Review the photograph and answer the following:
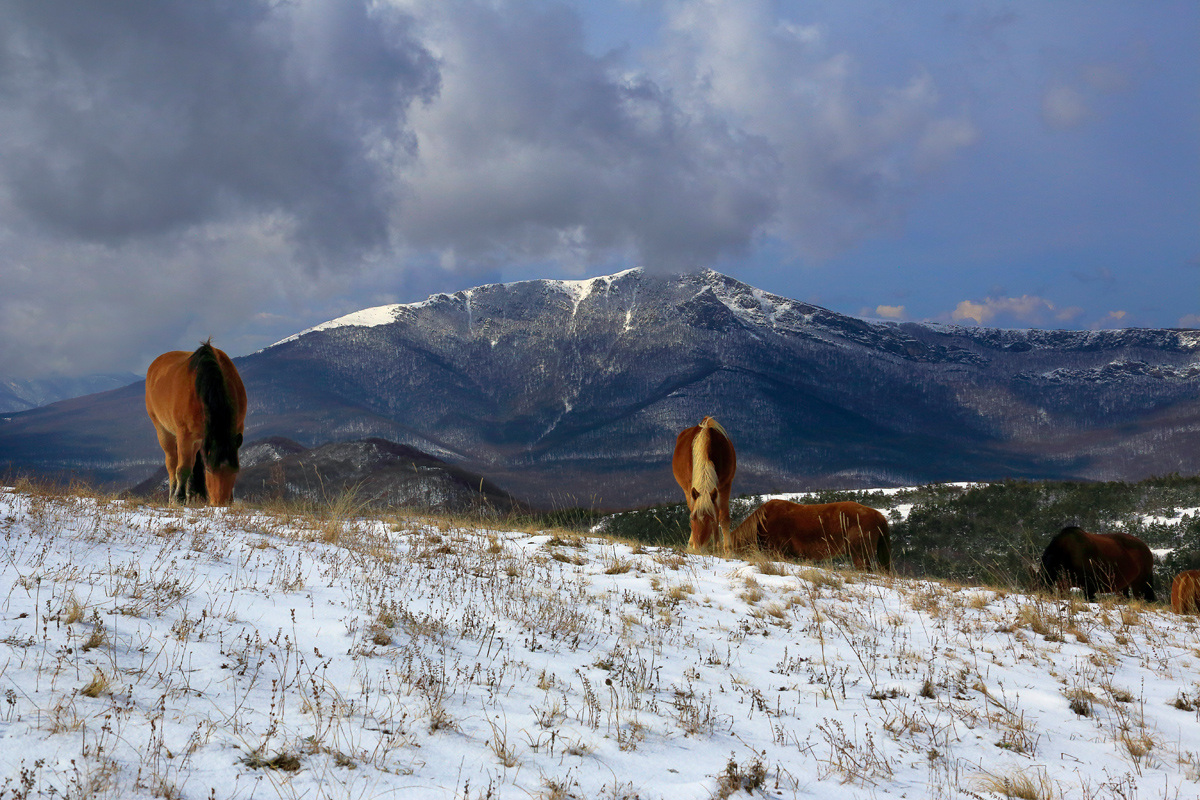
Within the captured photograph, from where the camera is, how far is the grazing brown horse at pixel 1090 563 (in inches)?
488

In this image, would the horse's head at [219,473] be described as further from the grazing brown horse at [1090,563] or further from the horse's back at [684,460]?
the grazing brown horse at [1090,563]

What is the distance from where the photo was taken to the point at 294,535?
8.01 meters

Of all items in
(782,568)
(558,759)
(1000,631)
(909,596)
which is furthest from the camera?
(782,568)

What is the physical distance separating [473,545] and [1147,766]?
705cm

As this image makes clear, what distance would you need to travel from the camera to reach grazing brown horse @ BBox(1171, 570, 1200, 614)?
34.8 ft

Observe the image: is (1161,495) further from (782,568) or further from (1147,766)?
(1147,766)

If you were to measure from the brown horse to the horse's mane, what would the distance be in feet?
30.2

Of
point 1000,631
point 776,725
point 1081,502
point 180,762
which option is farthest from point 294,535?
point 1081,502

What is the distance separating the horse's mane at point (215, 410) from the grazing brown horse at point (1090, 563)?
15.0 m

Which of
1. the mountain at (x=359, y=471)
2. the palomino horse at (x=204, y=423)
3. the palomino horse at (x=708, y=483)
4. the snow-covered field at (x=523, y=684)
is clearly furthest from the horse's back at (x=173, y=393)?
the mountain at (x=359, y=471)

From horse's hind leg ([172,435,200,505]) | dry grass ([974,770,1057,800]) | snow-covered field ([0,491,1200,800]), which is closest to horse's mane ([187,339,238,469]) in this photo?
horse's hind leg ([172,435,200,505])

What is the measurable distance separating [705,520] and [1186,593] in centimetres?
816

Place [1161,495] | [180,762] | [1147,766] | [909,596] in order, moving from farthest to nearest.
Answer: [1161,495] → [909,596] → [1147,766] → [180,762]

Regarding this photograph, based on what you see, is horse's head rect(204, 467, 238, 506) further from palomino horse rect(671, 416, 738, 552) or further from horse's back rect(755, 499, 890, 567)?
horse's back rect(755, 499, 890, 567)
